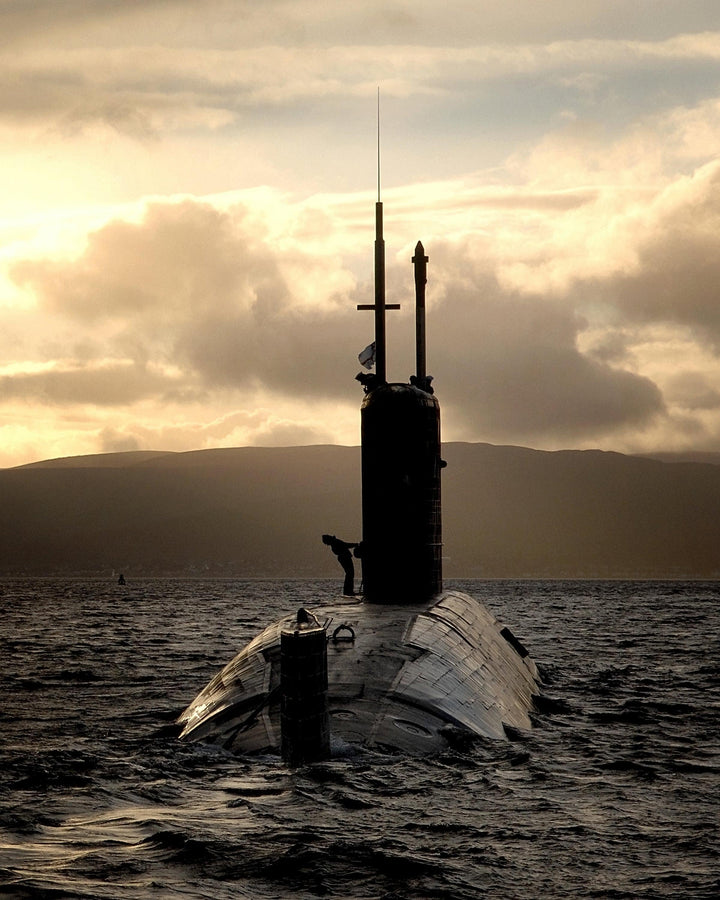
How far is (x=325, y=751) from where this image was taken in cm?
1371

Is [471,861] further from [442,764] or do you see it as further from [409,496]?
[409,496]

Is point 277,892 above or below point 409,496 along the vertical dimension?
→ below

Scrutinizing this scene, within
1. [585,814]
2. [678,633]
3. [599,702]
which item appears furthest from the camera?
[678,633]

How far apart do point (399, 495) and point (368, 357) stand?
3190 mm

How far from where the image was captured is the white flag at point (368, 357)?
23.3 metres

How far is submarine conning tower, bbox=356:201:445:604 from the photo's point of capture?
2200 cm

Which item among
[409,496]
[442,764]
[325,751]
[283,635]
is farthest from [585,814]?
[409,496]

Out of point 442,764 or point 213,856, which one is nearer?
point 213,856

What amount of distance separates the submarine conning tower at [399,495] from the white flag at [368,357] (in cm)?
79

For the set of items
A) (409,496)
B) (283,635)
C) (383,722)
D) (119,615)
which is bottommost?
(119,615)

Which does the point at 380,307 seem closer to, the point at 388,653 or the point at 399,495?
the point at 399,495

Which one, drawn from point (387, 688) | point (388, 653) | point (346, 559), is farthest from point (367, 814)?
point (346, 559)

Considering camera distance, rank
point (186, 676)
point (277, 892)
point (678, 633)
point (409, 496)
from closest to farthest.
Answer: point (277, 892) < point (409, 496) < point (186, 676) < point (678, 633)

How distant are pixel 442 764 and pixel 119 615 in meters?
59.9
